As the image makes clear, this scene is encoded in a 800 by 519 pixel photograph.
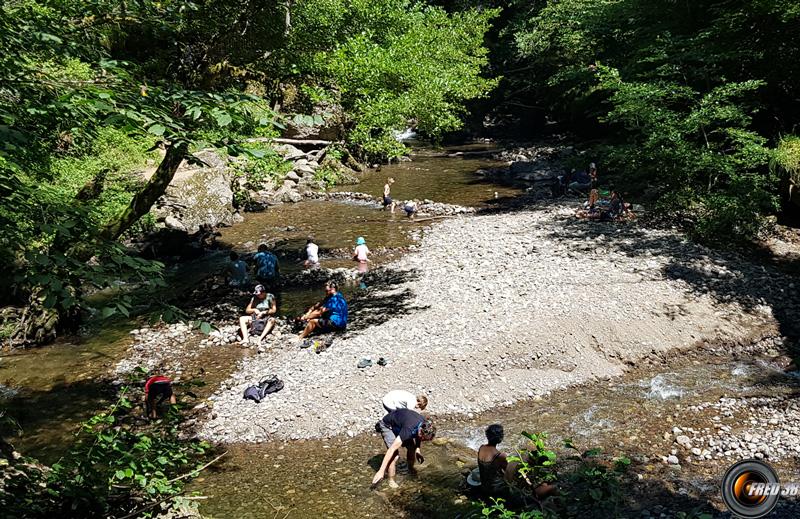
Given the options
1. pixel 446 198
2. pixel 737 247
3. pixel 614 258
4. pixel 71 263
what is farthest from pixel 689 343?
pixel 446 198

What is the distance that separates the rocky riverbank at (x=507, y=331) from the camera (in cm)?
1038

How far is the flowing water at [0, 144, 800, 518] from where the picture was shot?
26.3 feet

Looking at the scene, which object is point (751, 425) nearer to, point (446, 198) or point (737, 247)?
point (737, 247)

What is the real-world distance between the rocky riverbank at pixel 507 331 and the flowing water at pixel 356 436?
0.47 meters

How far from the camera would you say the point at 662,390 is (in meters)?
10.5

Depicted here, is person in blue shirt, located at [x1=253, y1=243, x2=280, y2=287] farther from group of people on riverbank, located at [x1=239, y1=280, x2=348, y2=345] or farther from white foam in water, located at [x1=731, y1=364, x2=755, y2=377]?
white foam in water, located at [x1=731, y1=364, x2=755, y2=377]

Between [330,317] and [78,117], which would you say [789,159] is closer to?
[330,317]

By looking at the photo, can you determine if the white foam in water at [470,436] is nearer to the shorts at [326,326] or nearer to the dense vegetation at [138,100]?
the shorts at [326,326]

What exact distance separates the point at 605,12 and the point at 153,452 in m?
33.7

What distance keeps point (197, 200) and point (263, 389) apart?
51.4 feet

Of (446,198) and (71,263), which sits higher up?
(71,263)

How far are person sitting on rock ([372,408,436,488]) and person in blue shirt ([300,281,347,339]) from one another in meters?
4.60

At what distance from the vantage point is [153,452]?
501 centimetres

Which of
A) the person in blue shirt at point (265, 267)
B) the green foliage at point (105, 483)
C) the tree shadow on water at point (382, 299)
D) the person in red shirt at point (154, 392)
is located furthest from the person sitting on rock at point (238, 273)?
the green foliage at point (105, 483)
